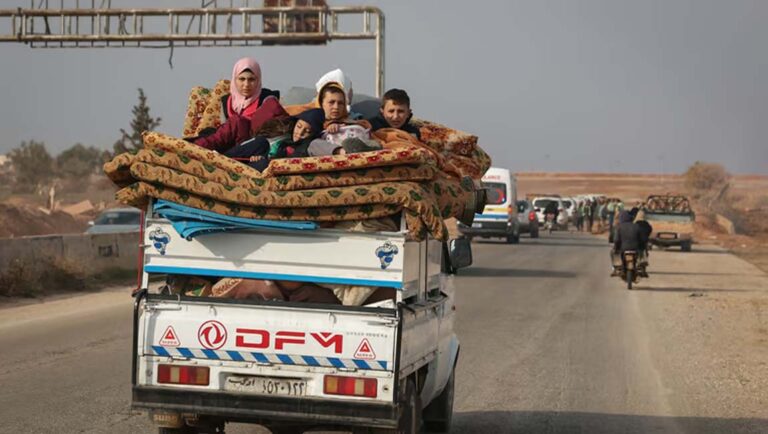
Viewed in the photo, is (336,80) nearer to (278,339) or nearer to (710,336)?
(278,339)

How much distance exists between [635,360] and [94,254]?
41.7 ft

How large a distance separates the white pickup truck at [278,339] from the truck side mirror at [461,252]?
1383 millimetres

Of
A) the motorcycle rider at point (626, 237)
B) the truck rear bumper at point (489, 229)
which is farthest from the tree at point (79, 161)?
the motorcycle rider at point (626, 237)

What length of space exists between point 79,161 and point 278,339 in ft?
291

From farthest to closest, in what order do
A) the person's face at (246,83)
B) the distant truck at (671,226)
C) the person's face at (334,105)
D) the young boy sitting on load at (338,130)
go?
the distant truck at (671,226)
the person's face at (246,83)
the person's face at (334,105)
the young boy sitting on load at (338,130)

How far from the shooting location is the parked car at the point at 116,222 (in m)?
27.8

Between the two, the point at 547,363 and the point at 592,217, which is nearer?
the point at 547,363

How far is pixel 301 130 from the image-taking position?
7012mm

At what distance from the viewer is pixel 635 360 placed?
14.0m

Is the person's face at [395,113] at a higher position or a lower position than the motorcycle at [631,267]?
higher

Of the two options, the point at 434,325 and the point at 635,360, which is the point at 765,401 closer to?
the point at 635,360

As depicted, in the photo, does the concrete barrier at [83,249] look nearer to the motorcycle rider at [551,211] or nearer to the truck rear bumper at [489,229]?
the truck rear bumper at [489,229]

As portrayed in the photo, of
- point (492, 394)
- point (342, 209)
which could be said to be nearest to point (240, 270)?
point (342, 209)

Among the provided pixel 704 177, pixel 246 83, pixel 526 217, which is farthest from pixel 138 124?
pixel 704 177
